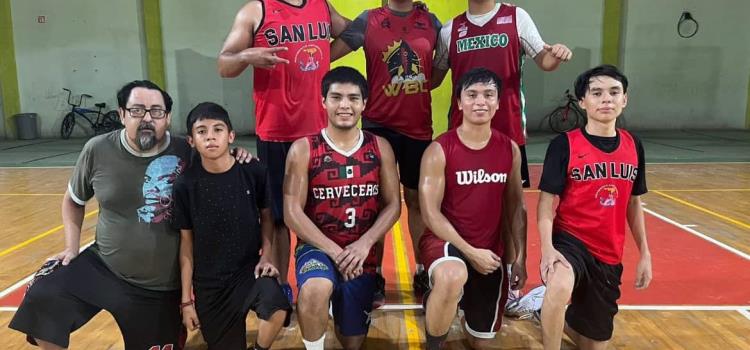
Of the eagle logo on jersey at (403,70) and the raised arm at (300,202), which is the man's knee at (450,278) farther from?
the eagle logo on jersey at (403,70)

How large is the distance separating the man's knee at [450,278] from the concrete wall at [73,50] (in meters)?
12.3

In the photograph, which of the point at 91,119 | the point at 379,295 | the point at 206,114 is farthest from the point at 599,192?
Answer: the point at 91,119

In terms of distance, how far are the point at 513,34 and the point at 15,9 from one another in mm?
13853

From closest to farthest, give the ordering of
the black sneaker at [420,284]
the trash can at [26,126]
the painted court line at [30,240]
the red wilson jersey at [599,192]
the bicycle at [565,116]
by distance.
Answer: the red wilson jersey at [599,192] → the black sneaker at [420,284] → the painted court line at [30,240] → the bicycle at [565,116] → the trash can at [26,126]

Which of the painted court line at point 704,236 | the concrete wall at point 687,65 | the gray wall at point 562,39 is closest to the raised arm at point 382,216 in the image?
the painted court line at point 704,236

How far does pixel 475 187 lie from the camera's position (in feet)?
8.57

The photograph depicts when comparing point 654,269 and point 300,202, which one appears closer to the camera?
point 300,202

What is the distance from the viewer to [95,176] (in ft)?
8.13

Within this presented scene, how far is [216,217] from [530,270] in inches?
94.4

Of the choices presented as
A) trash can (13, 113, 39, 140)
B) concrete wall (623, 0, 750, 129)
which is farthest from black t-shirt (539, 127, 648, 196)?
trash can (13, 113, 39, 140)

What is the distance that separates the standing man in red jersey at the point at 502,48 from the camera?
9.76ft

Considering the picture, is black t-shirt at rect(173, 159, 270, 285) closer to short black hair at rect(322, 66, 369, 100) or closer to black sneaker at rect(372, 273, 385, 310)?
short black hair at rect(322, 66, 369, 100)

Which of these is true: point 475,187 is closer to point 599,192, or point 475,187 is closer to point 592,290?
point 599,192

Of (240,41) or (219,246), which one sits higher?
(240,41)
